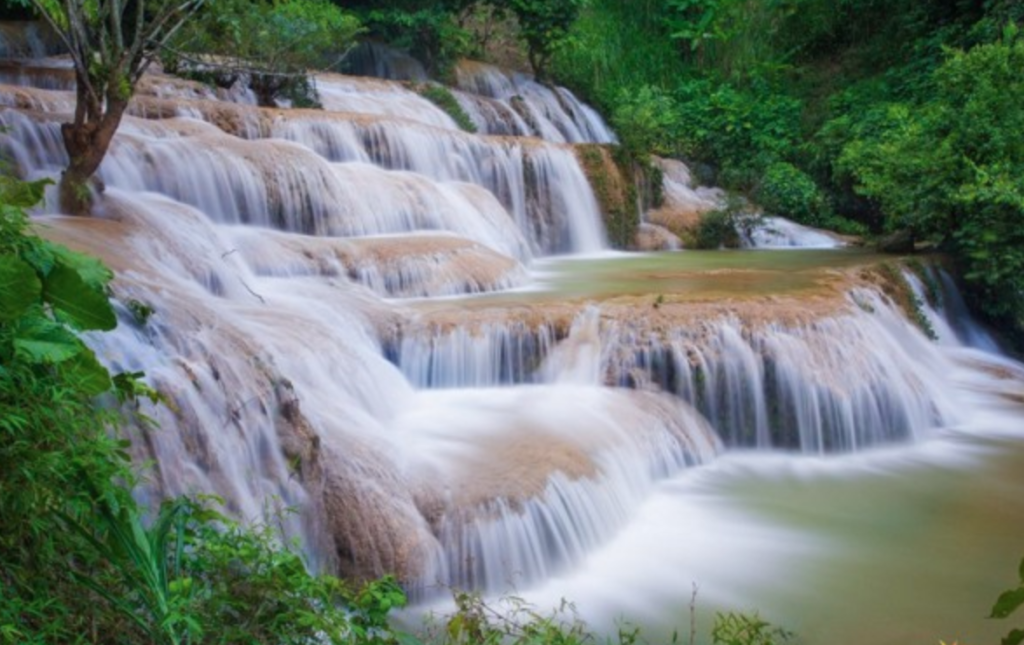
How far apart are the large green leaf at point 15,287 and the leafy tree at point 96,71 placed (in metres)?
4.49

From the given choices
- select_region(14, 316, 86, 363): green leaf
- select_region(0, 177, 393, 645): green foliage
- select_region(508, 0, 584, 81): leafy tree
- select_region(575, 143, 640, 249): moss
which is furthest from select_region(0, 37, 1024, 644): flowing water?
select_region(508, 0, 584, 81): leafy tree

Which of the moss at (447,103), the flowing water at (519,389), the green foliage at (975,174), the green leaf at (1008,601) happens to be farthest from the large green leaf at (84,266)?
the moss at (447,103)

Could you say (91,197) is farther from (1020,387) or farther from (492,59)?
(492,59)

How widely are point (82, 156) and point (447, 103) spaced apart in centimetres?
922

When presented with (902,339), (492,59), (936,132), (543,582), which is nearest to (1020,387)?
(902,339)

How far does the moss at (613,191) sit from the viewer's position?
1424 cm

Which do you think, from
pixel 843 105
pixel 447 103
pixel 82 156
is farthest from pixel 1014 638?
pixel 843 105

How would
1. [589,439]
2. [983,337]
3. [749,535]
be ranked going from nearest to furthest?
1. [749,535]
2. [589,439]
3. [983,337]

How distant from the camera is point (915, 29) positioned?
18.7 metres

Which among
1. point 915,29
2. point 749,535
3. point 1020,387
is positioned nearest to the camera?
point 749,535

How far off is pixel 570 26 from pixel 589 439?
14.9 meters

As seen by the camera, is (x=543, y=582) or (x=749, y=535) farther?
(x=749, y=535)

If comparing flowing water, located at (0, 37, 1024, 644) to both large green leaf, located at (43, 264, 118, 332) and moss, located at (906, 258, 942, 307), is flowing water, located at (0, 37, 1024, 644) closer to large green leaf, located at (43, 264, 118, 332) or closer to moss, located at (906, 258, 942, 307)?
moss, located at (906, 258, 942, 307)

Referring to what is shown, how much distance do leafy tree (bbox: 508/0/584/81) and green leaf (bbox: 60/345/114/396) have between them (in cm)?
1731
